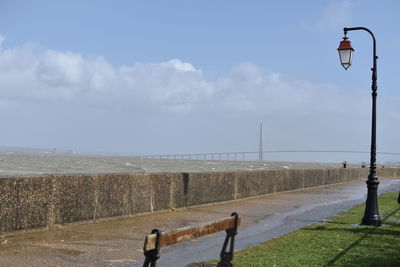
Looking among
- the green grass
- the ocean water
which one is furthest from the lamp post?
the ocean water

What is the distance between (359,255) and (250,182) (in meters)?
11.1

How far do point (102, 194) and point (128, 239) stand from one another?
2.29m

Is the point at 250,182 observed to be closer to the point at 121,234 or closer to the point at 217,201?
the point at 217,201

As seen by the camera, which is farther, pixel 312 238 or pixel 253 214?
pixel 253 214

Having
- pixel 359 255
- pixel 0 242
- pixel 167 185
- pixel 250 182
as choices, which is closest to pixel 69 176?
pixel 0 242

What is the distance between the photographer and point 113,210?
12.1 metres

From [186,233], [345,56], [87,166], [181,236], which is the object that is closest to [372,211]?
[345,56]

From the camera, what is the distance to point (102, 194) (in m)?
11.8

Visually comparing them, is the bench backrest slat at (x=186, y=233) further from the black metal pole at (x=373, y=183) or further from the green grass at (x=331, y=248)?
the black metal pole at (x=373, y=183)

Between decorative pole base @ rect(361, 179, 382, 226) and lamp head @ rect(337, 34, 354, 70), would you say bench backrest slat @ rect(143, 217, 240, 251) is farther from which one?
lamp head @ rect(337, 34, 354, 70)

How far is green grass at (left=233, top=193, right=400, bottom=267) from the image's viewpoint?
323 inches

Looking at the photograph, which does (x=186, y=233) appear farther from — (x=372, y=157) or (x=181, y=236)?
(x=372, y=157)

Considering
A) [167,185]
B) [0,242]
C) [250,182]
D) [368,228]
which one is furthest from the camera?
[250,182]

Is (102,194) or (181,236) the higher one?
(181,236)
